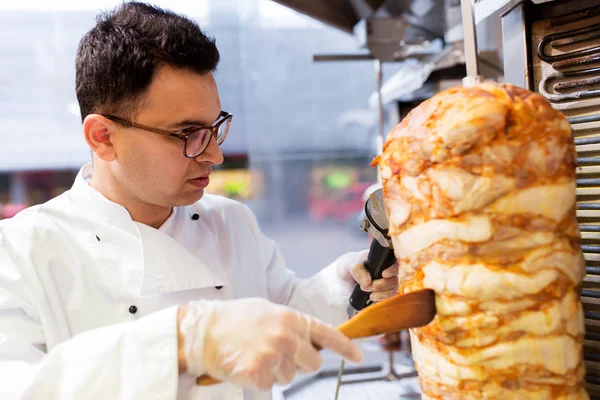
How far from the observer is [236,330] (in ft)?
2.61

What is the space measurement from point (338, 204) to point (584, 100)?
4010 millimetres

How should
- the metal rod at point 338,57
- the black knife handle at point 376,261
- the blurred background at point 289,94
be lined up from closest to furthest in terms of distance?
the black knife handle at point 376,261
the blurred background at point 289,94
the metal rod at point 338,57

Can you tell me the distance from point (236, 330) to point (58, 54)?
12.6 feet

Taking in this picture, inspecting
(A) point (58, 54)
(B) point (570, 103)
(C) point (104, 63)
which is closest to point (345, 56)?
(C) point (104, 63)

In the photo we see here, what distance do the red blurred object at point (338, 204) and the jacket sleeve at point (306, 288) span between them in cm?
288

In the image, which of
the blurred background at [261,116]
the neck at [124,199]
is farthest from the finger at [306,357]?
the blurred background at [261,116]

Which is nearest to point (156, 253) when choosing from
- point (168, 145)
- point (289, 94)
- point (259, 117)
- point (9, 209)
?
point (168, 145)

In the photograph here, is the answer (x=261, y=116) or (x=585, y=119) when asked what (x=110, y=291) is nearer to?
(x=585, y=119)

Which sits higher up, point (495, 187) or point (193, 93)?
point (193, 93)

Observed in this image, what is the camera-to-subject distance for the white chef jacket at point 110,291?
816mm

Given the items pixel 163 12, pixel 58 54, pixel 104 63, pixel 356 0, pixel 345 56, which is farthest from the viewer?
pixel 58 54

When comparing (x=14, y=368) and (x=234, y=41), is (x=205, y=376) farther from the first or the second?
(x=234, y=41)

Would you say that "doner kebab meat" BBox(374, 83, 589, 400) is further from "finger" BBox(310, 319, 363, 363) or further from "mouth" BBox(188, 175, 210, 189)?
"mouth" BBox(188, 175, 210, 189)

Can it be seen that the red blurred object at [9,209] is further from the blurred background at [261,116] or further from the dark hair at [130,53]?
the dark hair at [130,53]
